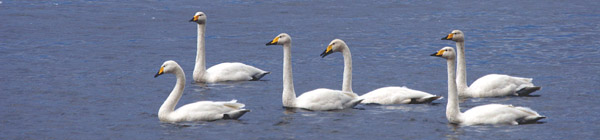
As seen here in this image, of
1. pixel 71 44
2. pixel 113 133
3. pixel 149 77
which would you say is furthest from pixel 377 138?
pixel 71 44

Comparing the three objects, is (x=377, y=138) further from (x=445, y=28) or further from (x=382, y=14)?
(x=382, y=14)

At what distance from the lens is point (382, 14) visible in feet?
135

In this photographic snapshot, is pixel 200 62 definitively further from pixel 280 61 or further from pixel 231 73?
pixel 280 61

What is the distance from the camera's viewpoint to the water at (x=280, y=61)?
17484 mm

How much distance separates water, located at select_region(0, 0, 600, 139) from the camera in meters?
17.5

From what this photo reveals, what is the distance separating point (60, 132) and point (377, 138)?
5195mm

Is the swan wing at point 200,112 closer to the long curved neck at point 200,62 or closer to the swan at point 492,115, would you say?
the swan at point 492,115

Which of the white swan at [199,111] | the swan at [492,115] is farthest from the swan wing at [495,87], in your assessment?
the white swan at [199,111]

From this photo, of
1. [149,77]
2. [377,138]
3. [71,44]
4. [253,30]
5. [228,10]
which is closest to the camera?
[377,138]

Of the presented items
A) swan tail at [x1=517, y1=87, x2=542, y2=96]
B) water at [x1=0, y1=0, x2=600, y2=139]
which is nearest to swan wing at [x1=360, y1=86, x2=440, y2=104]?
water at [x1=0, y1=0, x2=600, y2=139]

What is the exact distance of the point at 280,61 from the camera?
92.0 feet

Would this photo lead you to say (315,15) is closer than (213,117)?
No

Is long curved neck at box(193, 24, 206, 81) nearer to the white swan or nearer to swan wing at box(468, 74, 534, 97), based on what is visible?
the white swan

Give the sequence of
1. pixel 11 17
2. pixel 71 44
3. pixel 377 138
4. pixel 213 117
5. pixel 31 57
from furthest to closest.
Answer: pixel 11 17, pixel 71 44, pixel 31 57, pixel 213 117, pixel 377 138
